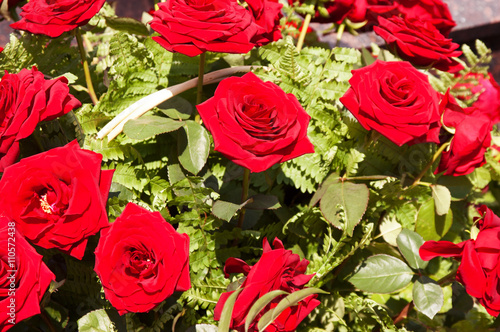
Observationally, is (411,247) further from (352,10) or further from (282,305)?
(352,10)

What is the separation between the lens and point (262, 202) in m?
0.69

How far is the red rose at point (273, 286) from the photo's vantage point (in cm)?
55

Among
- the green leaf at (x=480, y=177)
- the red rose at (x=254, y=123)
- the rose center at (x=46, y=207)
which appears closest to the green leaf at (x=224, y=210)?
the red rose at (x=254, y=123)

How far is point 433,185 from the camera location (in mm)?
797

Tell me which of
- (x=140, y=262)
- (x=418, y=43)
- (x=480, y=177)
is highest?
(x=418, y=43)

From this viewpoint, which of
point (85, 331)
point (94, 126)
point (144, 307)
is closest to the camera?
point (144, 307)

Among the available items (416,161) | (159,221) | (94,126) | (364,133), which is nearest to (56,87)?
(94,126)

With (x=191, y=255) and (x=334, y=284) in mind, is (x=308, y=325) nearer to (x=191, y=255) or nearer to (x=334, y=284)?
(x=334, y=284)

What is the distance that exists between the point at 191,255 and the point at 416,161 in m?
0.44

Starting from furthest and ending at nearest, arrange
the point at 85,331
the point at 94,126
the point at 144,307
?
the point at 94,126 < the point at 85,331 < the point at 144,307

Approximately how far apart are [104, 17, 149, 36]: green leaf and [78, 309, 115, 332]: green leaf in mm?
552

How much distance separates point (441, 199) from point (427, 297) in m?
0.17

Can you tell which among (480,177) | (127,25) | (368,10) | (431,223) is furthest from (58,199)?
(480,177)

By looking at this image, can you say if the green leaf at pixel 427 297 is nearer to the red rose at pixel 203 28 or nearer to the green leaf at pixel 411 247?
the green leaf at pixel 411 247
